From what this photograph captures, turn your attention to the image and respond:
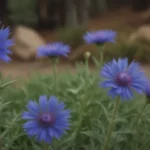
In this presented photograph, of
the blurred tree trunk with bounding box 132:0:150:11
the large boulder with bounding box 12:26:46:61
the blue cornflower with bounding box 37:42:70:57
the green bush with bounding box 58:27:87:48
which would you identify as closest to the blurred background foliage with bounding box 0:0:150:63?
the green bush with bounding box 58:27:87:48

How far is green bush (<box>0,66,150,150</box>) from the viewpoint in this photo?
5.47ft

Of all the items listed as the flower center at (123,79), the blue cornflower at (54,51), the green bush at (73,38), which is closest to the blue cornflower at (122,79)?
the flower center at (123,79)

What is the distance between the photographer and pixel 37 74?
2490 mm

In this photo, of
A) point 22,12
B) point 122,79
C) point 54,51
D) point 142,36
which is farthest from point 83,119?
point 22,12

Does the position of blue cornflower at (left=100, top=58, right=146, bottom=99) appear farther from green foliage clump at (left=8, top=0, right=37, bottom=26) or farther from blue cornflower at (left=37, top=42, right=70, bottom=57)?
green foliage clump at (left=8, top=0, right=37, bottom=26)

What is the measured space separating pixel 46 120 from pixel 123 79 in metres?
0.24

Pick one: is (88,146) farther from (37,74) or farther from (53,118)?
(37,74)

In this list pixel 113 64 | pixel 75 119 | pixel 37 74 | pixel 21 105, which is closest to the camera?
pixel 113 64

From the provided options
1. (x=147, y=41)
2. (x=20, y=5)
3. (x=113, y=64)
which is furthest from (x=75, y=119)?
(x=20, y=5)

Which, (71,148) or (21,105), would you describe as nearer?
(71,148)

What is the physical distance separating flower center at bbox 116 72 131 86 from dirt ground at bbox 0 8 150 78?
11.6 ft

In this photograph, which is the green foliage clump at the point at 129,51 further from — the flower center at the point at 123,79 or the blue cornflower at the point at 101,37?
the flower center at the point at 123,79

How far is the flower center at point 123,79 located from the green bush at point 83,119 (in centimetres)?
21

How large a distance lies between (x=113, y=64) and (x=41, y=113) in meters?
0.26
